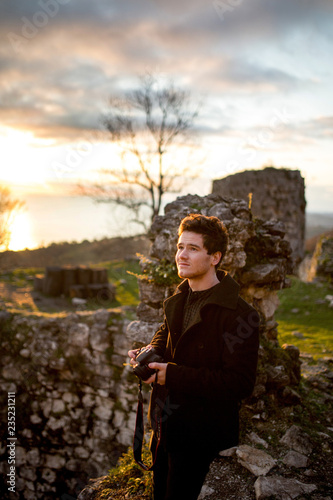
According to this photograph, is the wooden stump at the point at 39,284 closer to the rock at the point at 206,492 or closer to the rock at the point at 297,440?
the rock at the point at 297,440

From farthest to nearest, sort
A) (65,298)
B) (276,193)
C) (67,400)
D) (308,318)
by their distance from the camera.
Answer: (276,193) → (65,298) → (308,318) → (67,400)

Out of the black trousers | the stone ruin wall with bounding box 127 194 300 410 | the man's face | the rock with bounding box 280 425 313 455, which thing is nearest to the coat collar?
the man's face

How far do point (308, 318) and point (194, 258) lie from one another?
8.54 meters

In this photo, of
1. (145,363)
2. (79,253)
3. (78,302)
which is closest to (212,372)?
(145,363)

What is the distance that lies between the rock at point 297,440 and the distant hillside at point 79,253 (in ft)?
50.1

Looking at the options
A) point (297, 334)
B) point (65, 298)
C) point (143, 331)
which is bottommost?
point (297, 334)

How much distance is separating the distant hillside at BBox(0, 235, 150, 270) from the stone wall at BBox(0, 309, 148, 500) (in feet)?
37.9

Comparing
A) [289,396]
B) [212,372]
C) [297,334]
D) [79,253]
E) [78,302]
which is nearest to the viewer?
[212,372]

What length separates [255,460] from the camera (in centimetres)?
385

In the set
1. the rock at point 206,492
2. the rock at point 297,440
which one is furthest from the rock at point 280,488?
the rock at point 297,440

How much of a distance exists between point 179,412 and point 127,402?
4612 mm

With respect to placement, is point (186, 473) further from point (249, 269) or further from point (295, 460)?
point (249, 269)

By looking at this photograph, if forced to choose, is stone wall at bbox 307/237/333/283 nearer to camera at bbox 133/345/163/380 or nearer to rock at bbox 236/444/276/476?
rock at bbox 236/444/276/476

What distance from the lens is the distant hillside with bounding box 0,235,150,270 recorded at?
20.5 metres
